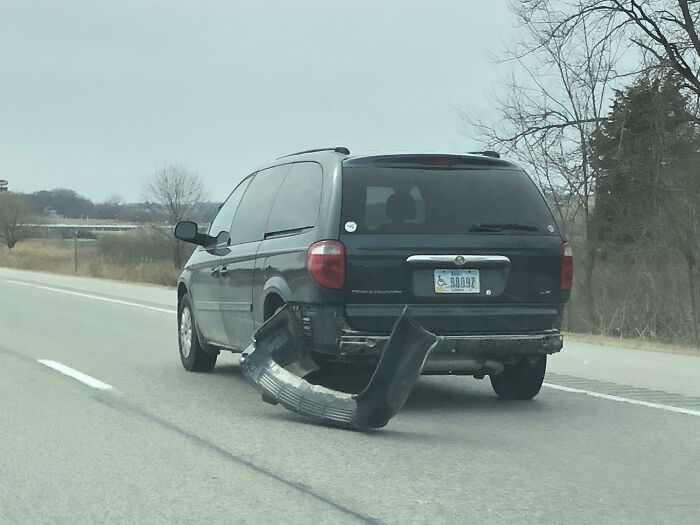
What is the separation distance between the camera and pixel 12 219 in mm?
88750

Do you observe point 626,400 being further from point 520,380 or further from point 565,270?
point 565,270

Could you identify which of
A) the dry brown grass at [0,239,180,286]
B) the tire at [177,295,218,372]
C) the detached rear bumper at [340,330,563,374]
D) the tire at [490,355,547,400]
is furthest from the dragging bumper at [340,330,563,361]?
the dry brown grass at [0,239,180,286]

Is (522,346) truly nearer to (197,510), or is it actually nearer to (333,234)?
(333,234)

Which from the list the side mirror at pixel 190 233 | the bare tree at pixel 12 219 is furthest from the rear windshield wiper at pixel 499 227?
the bare tree at pixel 12 219

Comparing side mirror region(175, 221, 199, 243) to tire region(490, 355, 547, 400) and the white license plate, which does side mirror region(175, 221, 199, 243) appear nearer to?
tire region(490, 355, 547, 400)

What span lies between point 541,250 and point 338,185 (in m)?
1.58

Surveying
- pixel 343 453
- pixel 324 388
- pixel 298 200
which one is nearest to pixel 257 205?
pixel 298 200

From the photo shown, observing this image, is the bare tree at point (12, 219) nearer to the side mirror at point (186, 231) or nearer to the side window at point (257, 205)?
the side mirror at point (186, 231)

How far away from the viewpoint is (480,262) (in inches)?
327

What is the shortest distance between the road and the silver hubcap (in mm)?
243

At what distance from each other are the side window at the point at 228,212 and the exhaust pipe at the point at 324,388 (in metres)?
2.27

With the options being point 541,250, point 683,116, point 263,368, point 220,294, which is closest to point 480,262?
point 541,250

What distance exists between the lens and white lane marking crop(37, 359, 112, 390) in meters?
10.2

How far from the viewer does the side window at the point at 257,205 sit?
9.60 metres
